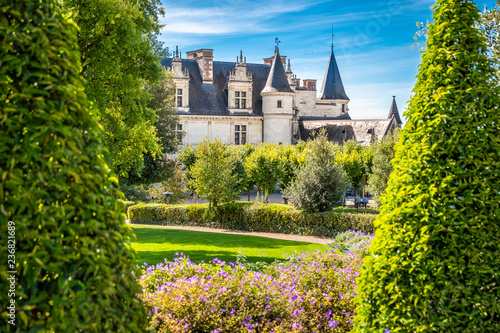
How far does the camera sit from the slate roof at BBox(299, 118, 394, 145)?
44.9m

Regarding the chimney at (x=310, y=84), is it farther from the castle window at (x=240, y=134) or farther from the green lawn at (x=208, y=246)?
the green lawn at (x=208, y=246)

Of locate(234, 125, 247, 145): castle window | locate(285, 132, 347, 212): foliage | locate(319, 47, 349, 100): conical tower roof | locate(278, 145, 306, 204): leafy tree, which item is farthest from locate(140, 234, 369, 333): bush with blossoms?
locate(319, 47, 349, 100): conical tower roof

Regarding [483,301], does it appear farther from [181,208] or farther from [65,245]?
[181,208]

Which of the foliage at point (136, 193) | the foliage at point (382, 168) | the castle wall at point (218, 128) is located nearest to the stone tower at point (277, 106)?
the castle wall at point (218, 128)

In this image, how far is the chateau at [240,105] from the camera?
43000mm

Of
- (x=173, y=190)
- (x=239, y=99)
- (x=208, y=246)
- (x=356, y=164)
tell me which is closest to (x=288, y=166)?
(x=356, y=164)

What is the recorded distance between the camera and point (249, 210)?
2033 centimetres

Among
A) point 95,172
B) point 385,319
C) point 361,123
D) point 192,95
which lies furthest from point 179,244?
point 361,123

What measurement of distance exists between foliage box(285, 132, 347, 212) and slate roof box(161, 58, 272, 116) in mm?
25546

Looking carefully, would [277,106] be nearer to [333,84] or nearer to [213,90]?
[213,90]

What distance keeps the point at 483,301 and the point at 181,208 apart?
1961 cm

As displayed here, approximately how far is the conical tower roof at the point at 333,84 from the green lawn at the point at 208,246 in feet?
128

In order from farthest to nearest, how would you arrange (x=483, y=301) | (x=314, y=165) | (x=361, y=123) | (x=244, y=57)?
(x=361, y=123)
(x=244, y=57)
(x=314, y=165)
(x=483, y=301)

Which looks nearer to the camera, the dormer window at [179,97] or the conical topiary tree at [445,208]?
the conical topiary tree at [445,208]
